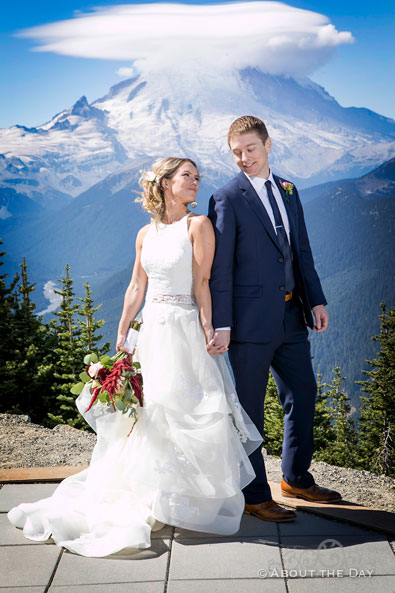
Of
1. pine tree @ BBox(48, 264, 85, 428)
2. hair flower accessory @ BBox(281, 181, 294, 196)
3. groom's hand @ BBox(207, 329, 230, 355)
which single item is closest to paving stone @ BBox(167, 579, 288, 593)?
groom's hand @ BBox(207, 329, 230, 355)

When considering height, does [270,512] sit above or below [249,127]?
below

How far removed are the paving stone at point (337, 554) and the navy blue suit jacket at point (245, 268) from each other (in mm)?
888

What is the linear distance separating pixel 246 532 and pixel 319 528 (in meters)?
0.33

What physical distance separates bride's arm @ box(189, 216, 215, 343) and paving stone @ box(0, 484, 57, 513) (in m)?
1.21

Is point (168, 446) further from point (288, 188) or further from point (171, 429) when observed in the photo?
point (288, 188)

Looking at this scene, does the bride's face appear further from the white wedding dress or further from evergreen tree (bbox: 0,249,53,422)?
evergreen tree (bbox: 0,249,53,422)

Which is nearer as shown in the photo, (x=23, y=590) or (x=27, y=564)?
(x=23, y=590)

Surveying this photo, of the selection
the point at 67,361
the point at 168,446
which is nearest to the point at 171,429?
the point at 168,446

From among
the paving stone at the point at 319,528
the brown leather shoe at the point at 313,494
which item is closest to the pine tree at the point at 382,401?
the brown leather shoe at the point at 313,494

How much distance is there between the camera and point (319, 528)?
281cm

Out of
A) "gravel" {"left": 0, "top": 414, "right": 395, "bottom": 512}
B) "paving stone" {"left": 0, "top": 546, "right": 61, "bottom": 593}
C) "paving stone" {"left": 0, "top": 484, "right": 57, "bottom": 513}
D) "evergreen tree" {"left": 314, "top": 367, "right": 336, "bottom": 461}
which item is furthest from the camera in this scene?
"evergreen tree" {"left": 314, "top": 367, "right": 336, "bottom": 461}

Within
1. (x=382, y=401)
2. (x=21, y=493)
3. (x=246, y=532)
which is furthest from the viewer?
(x=382, y=401)

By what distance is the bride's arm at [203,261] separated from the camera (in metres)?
2.83

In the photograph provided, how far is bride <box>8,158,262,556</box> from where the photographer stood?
2.75 metres
